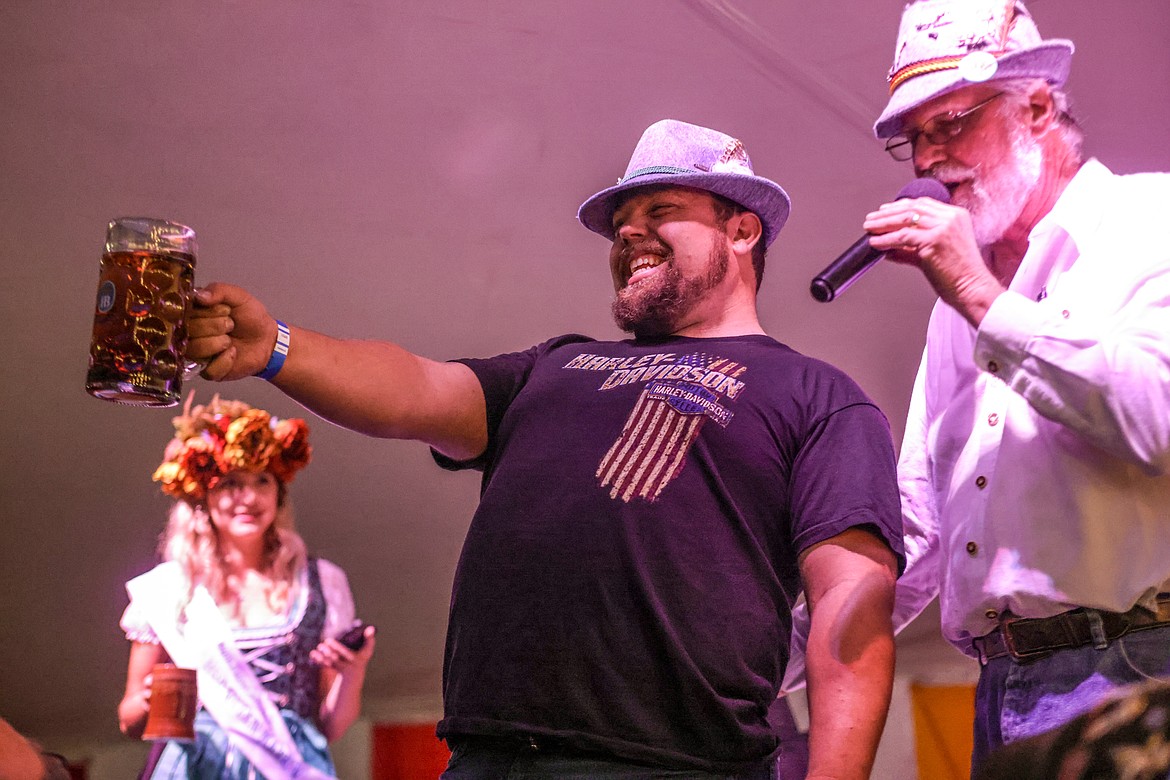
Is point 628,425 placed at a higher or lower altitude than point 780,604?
higher

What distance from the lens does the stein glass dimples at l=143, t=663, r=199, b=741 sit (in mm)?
3201

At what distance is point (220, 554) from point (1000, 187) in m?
3.04

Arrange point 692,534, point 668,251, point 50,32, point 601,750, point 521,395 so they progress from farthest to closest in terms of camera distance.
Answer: point 50,32 < point 668,251 < point 521,395 < point 692,534 < point 601,750

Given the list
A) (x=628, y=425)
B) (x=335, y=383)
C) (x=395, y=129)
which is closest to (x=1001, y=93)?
(x=628, y=425)

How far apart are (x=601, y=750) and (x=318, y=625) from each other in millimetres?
2590

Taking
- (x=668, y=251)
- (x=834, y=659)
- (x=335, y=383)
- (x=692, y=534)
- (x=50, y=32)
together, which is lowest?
(x=834, y=659)

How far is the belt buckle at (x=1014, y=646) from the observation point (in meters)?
1.60

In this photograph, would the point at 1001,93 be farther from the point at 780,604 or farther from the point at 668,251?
the point at 780,604

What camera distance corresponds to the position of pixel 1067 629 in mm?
1574

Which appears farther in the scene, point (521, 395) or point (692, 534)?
point (521, 395)

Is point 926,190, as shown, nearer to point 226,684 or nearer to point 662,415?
point 662,415

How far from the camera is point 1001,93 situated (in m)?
1.87

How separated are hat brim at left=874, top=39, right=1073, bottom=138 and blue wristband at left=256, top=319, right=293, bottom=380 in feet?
3.36

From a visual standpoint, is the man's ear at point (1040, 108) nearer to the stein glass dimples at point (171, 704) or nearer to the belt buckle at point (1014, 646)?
the belt buckle at point (1014, 646)
